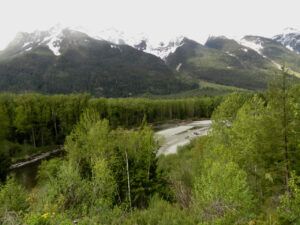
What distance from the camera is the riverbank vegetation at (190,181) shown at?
21734 millimetres

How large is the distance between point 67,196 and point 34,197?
6.50 m

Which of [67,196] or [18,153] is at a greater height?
[67,196]

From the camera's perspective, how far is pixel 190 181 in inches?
1873

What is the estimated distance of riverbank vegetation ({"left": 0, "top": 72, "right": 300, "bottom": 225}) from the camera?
21.7 m

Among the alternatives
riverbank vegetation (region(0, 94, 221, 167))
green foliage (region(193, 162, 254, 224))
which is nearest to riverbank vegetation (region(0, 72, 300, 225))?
green foliage (region(193, 162, 254, 224))

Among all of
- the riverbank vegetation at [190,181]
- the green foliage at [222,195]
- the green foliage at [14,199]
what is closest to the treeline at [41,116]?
the riverbank vegetation at [190,181]

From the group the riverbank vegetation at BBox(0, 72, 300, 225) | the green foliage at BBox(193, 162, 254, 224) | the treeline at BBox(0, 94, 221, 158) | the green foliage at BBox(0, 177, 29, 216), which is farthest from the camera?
the treeline at BBox(0, 94, 221, 158)

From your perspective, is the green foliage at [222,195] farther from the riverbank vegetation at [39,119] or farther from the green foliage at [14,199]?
the riverbank vegetation at [39,119]

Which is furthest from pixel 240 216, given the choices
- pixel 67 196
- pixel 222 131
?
pixel 222 131

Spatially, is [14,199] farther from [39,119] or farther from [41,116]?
[41,116]

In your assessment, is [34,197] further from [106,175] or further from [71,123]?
[71,123]

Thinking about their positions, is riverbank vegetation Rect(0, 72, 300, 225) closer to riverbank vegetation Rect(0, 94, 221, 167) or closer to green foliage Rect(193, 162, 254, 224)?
green foliage Rect(193, 162, 254, 224)

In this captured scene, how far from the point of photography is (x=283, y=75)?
2870 centimetres

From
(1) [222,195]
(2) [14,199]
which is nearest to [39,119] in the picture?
(2) [14,199]
